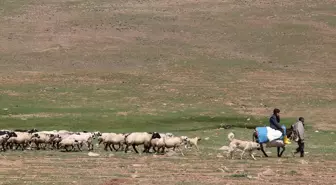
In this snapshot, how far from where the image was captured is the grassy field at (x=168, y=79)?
25.5 metres

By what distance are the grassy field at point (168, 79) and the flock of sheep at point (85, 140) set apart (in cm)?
118

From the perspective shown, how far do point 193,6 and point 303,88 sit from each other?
32.3 m

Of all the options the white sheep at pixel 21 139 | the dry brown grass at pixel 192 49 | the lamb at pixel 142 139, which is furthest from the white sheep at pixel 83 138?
the dry brown grass at pixel 192 49

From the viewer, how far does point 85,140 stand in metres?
33.1

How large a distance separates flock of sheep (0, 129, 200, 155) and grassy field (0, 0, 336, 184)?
1.18m

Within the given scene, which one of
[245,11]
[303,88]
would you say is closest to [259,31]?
[245,11]

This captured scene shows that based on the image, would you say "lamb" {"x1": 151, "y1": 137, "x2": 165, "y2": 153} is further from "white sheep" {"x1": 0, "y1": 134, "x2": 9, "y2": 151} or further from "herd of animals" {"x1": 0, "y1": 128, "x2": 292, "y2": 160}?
"white sheep" {"x1": 0, "y1": 134, "x2": 9, "y2": 151}

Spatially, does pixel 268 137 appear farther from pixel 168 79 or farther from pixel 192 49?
pixel 192 49

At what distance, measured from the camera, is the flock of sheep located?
104 ft

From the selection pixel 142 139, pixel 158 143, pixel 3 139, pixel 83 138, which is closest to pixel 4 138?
pixel 3 139

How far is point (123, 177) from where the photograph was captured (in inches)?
873

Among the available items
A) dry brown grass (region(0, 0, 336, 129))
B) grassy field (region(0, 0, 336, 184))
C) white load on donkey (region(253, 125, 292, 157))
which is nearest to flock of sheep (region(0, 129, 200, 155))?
grassy field (region(0, 0, 336, 184))

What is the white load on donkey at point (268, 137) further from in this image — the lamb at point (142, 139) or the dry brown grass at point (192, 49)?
the dry brown grass at point (192, 49)

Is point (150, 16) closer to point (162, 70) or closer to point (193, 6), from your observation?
point (193, 6)
